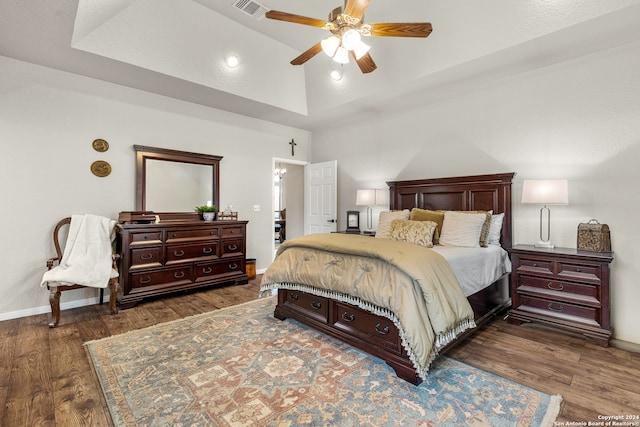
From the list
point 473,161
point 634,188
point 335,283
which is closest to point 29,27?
point 335,283

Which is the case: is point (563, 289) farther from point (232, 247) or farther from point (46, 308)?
point (46, 308)

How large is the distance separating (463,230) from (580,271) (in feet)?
3.49

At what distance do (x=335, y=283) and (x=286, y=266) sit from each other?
0.68 meters

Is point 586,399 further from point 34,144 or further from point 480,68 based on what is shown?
point 34,144

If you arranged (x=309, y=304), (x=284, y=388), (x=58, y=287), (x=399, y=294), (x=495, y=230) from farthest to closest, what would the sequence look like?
(x=495, y=230)
(x=58, y=287)
(x=309, y=304)
(x=399, y=294)
(x=284, y=388)

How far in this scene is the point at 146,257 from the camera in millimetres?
3779

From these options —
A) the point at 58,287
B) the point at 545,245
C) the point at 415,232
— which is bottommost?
the point at 58,287

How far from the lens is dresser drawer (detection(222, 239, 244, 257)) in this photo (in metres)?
4.53

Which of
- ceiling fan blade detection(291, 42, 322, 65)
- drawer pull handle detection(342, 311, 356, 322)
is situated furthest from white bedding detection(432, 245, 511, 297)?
ceiling fan blade detection(291, 42, 322, 65)

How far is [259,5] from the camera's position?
341 centimetres

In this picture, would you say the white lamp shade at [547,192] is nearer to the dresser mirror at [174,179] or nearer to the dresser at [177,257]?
the dresser at [177,257]

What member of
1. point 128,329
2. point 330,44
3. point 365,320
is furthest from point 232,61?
point 365,320

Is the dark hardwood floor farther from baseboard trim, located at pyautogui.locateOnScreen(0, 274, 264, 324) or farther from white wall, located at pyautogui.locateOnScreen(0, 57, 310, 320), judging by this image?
white wall, located at pyautogui.locateOnScreen(0, 57, 310, 320)

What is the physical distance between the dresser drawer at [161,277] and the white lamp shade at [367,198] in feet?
8.94
